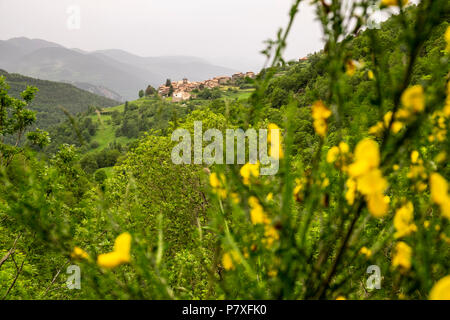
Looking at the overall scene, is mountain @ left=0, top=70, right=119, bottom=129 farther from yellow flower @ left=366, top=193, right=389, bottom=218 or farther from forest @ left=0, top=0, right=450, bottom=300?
yellow flower @ left=366, top=193, right=389, bottom=218

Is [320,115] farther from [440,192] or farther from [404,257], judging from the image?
[404,257]

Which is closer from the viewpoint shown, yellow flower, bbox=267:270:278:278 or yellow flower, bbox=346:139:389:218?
yellow flower, bbox=346:139:389:218

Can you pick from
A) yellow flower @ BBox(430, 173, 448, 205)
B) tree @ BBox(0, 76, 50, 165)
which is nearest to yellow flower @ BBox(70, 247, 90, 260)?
yellow flower @ BBox(430, 173, 448, 205)

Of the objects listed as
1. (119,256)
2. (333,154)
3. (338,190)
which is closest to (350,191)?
(338,190)

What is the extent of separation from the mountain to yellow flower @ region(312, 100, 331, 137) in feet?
430

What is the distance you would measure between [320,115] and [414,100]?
0.28 m

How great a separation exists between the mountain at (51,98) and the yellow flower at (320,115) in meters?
131

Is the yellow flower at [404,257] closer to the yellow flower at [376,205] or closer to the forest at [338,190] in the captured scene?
the forest at [338,190]

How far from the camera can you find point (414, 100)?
62 cm

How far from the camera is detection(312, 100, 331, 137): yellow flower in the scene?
2.83ft

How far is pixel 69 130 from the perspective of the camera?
6669cm
